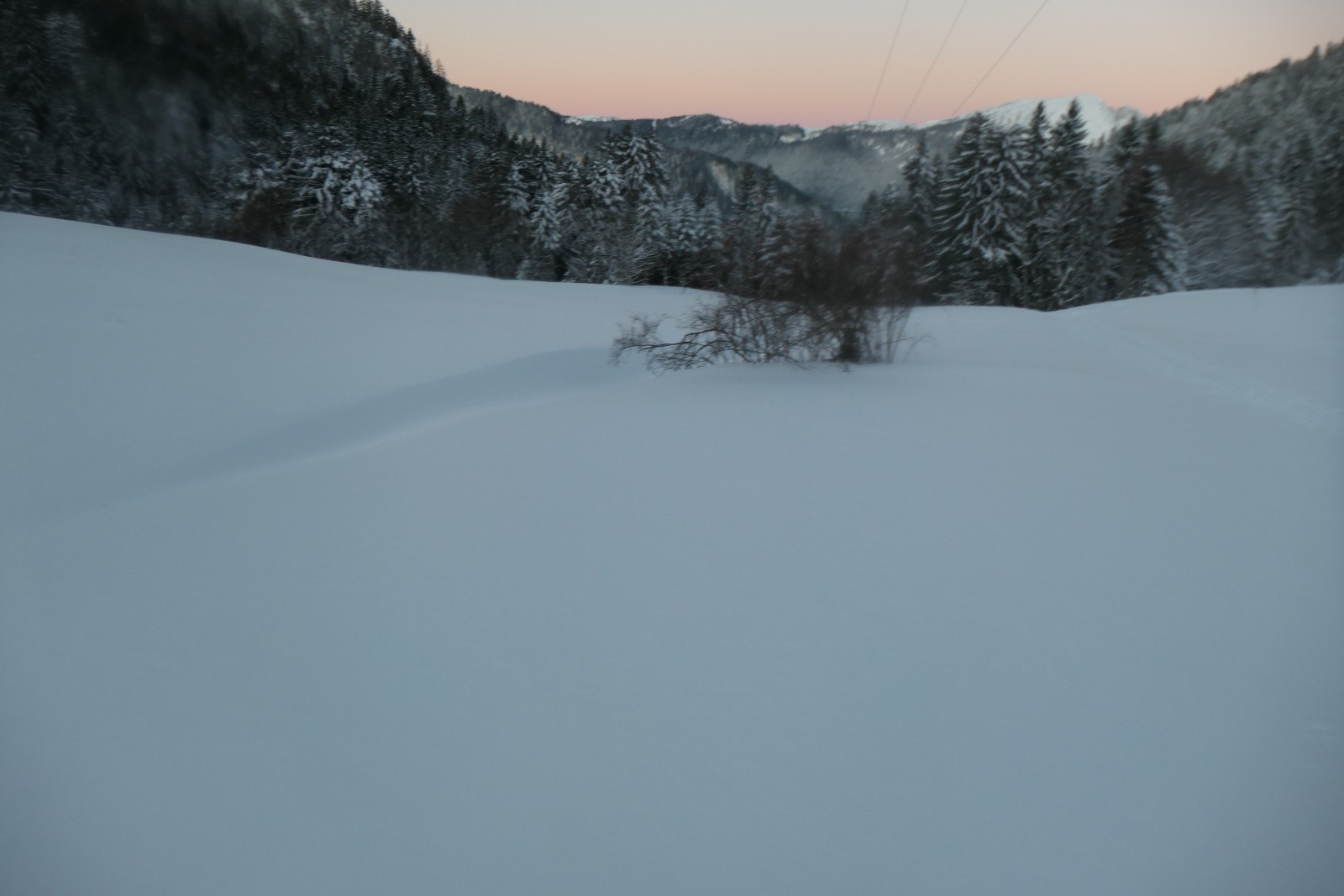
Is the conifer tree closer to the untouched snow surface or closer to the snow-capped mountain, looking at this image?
the snow-capped mountain

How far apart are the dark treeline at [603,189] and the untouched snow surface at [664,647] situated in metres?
17.0

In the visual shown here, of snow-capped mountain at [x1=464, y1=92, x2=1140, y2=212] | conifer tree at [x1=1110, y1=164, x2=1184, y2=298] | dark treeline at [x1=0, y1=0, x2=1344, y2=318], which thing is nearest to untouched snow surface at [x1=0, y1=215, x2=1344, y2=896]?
dark treeline at [x1=0, y1=0, x2=1344, y2=318]

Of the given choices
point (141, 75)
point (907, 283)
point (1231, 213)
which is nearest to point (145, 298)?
point (907, 283)

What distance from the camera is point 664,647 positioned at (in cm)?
327

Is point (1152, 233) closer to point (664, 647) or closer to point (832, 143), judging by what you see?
point (664, 647)

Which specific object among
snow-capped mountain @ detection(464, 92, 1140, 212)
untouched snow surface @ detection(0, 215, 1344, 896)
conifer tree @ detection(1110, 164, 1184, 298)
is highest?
snow-capped mountain @ detection(464, 92, 1140, 212)

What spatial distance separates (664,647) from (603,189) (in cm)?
3867

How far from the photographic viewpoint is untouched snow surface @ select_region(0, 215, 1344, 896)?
2273 mm

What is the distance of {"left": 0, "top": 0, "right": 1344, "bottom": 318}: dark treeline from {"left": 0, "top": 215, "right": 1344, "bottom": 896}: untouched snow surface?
17041 mm

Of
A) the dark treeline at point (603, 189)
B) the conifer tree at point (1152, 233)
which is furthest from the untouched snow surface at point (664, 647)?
the conifer tree at point (1152, 233)

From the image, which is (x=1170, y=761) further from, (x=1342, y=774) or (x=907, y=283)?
(x=907, y=283)

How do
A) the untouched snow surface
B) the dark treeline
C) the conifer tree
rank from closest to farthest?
the untouched snow surface < the conifer tree < the dark treeline

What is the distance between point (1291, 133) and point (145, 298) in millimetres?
55230

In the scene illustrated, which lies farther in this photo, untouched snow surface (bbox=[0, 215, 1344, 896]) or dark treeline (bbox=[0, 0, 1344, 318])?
dark treeline (bbox=[0, 0, 1344, 318])
